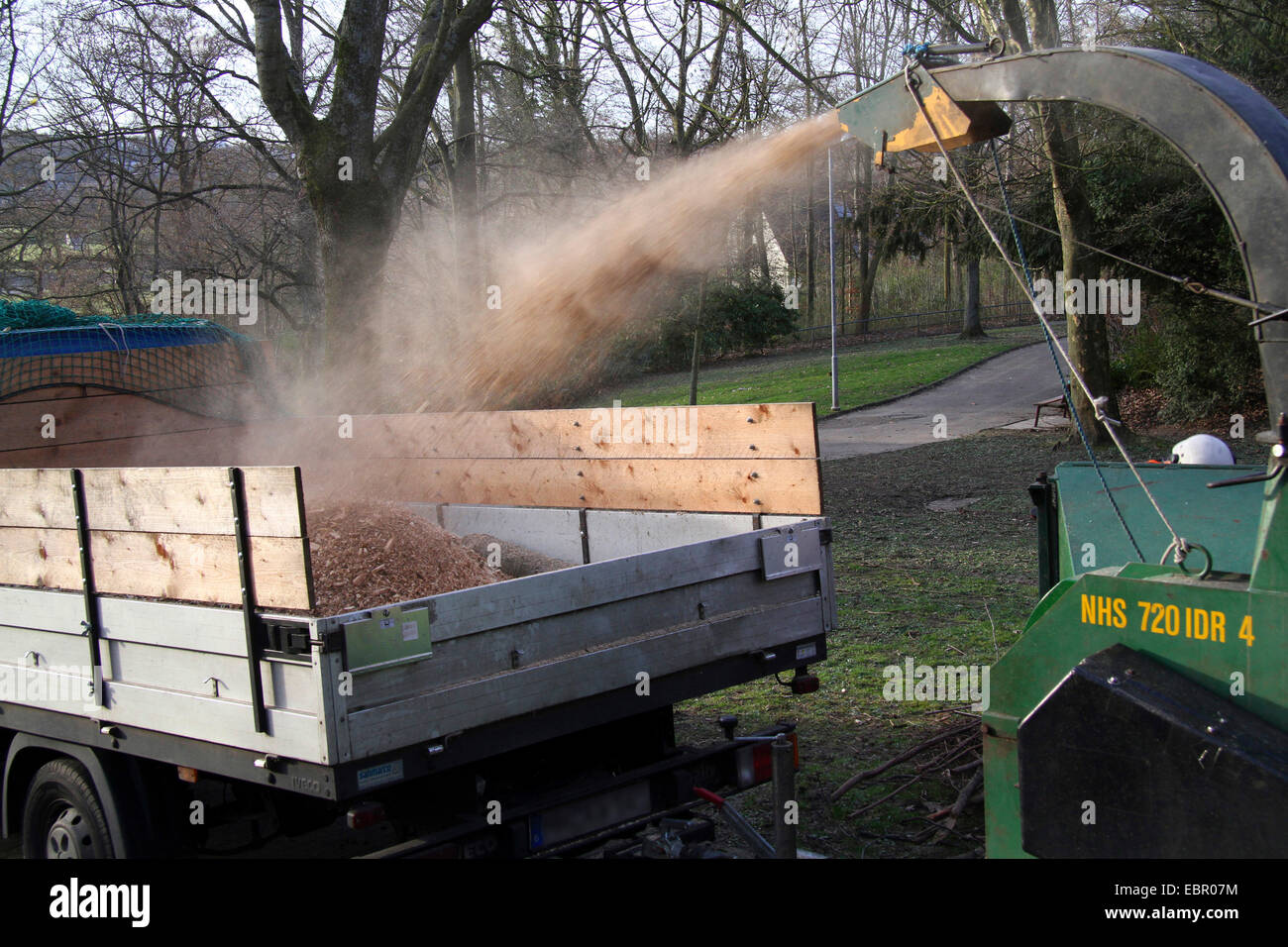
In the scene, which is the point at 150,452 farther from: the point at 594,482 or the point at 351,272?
the point at 351,272

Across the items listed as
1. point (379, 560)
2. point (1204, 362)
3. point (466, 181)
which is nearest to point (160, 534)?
point (379, 560)

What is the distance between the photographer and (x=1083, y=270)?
15.4m

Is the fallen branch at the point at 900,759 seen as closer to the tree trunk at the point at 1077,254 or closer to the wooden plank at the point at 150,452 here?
the wooden plank at the point at 150,452

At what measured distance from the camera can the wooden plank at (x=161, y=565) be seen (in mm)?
3146

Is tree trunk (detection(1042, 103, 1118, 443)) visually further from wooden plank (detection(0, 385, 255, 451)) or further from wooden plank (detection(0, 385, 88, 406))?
wooden plank (detection(0, 385, 88, 406))

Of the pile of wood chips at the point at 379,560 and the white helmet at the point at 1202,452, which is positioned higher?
the white helmet at the point at 1202,452

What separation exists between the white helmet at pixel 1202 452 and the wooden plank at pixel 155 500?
4.00 metres

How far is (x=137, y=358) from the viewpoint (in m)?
6.44

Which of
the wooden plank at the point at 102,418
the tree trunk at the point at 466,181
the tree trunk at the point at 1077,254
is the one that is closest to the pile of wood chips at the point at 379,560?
the wooden plank at the point at 102,418

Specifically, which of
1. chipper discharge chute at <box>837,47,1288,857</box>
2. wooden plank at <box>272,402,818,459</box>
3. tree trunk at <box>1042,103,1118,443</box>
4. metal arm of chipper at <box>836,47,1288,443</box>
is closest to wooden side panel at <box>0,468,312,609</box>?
wooden plank at <box>272,402,818,459</box>

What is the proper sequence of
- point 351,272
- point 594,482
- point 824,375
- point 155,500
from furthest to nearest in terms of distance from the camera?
point 824,375 → point 351,272 → point 594,482 → point 155,500

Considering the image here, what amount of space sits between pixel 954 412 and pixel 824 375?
22.5ft
